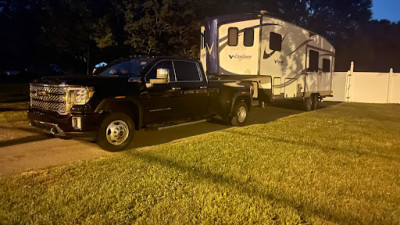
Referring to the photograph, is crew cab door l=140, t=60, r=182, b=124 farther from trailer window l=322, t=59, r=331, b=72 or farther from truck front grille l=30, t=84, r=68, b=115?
trailer window l=322, t=59, r=331, b=72

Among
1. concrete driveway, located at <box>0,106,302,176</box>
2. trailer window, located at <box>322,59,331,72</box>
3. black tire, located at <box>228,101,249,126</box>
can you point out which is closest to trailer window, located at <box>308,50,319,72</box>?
trailer window, located at <box>322,59,331,72</box>

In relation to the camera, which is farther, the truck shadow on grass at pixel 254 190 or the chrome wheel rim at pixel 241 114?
the chrome wheel rim at pixel 241 114

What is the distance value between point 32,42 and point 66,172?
38.5 metres

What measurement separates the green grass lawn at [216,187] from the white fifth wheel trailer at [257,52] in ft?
15.4

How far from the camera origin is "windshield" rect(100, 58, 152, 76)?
23.0ft

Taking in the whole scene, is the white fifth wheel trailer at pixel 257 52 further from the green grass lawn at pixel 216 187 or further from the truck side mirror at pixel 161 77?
the green grass lawn at pixel 216 187

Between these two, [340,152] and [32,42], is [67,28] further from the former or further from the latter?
[340,152]

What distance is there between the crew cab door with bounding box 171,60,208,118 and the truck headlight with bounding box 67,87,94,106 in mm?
2203

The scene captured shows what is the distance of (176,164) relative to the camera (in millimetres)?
5473

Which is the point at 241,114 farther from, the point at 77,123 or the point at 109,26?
the point at 109,26

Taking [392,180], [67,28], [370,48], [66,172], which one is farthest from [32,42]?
[370,48]

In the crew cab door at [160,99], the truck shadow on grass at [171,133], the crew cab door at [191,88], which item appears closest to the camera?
the crew cab door at [160,99]

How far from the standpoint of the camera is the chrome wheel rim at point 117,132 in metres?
6.33

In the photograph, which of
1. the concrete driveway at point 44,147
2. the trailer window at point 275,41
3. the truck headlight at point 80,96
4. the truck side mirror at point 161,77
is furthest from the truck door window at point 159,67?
the trailer window at point 275,41
